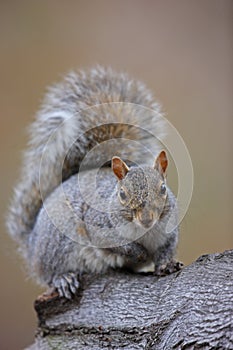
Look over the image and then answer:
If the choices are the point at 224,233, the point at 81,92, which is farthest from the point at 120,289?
the point at 224,233

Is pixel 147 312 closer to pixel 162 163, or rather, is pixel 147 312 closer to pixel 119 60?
pixel 162 163

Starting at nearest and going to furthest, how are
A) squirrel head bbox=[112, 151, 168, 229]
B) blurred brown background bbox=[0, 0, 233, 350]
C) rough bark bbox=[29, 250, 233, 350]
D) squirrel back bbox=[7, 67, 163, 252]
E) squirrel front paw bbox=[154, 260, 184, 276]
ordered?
1. rough bark bbox=[29, 250, 233, 350]
2. squirrel head bbox=[112, 151, 168, 229]
3. squirrel front paw bbox=[154, 260, 184, 276]
4. squirrel back bbox=[7, 67, 163, 252]
5. blurred brown background bbox=[0, 0, 233, 350]

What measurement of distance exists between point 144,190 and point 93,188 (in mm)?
266

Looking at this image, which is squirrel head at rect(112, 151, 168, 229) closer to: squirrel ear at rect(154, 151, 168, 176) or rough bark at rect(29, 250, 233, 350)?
squirrel ear at rect(154, 151, 168, 176)

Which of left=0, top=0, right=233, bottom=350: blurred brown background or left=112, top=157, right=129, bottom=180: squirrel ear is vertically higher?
left=0, top=0, right=233, bottom=350: blurred brown background

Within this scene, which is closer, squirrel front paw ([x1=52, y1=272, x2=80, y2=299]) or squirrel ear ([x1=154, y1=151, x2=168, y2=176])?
squirrel ear ([x1=154, y1=151, x2=168, y2=176])

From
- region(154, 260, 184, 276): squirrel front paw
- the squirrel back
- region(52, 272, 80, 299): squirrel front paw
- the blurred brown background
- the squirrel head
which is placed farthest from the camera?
the blurred brown background

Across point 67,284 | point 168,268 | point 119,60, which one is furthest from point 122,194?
point 119,60

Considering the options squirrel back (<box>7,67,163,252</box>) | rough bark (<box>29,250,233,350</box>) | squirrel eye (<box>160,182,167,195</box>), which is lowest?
rough bark (<box>29,250,233,350</box>)

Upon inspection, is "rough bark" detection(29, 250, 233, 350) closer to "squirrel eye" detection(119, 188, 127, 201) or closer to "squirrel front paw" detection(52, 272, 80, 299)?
"squirrel front paw" detection(52, 272, 80, 299)

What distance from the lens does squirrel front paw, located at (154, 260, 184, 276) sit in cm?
125

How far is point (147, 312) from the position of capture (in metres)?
1.16

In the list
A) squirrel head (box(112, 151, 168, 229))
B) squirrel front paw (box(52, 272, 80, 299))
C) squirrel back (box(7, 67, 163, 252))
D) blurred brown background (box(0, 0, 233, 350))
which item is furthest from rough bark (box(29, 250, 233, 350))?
blurred brown background (box(0, 0, 233, 350))

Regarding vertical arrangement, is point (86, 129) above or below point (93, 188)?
above
